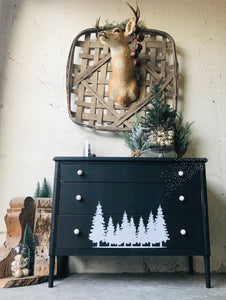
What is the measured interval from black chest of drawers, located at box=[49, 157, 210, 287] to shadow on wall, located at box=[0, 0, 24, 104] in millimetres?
1091

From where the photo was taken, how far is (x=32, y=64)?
2021 millimetres

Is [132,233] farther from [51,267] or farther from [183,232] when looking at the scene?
[51,267]

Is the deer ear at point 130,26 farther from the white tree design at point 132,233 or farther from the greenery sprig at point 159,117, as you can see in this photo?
the white tree design at point 132,233

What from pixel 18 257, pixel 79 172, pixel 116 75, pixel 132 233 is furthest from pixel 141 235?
pixel 116 75

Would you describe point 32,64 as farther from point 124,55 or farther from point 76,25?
point 124,55

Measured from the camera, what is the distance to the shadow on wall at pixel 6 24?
2014mm

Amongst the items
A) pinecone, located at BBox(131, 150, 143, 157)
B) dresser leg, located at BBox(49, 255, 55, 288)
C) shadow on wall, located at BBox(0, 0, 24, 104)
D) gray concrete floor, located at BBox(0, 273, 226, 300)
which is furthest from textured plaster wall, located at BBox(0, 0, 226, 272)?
dresser leg, located at BBox(49, 255, 55, 288)

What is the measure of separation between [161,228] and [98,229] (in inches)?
12.5

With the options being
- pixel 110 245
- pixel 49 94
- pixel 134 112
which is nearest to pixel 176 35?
pixel 134 112

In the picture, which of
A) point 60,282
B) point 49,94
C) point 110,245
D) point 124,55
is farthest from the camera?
point 49,94

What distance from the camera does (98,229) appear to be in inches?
52.8

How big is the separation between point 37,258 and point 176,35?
185cm

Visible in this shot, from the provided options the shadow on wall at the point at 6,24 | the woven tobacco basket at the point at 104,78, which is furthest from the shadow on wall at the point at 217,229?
the shadow on wall at the point at 6,24

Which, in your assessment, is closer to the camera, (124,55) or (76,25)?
(124,55)
